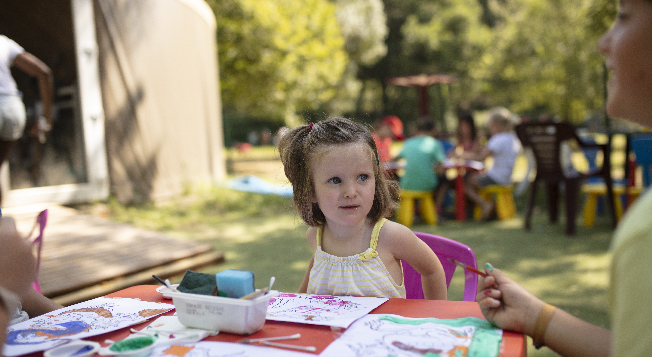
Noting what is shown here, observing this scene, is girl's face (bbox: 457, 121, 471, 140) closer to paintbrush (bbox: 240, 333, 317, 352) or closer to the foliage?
the foliage

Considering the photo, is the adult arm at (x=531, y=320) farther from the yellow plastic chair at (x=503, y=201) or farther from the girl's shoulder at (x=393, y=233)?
the yellow plastic chair at (x=503, y=201)

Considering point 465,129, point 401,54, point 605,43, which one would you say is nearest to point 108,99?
point 465,129

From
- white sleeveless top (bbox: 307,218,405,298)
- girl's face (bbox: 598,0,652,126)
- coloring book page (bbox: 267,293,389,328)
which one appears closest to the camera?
girl's face (bbox: 598,0,652,126)

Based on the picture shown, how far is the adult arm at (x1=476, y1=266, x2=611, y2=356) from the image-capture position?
3.51 feet

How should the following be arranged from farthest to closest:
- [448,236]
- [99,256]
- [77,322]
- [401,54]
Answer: [401,54] → [448,236] → [99,256] → [77,322]

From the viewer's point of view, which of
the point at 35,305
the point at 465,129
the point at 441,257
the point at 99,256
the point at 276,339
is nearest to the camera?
the point at 276,339

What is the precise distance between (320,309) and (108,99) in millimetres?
6571

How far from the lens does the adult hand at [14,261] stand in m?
1.00

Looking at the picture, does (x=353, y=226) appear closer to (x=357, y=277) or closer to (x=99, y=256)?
(x=357, y=277)

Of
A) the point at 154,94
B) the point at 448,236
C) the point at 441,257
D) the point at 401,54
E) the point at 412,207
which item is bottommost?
the point at 448,236

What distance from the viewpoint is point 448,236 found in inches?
233

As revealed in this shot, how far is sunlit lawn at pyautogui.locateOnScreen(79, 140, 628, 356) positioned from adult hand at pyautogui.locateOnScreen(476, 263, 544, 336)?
1141mm

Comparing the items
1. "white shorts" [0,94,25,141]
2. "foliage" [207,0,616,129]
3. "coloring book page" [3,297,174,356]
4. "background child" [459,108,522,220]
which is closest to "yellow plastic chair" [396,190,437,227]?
"background child" [459,108,522,220]

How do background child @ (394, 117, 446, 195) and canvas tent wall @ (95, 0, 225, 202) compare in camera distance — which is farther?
canvas tent wall @ (95, 0, 225, 202)
